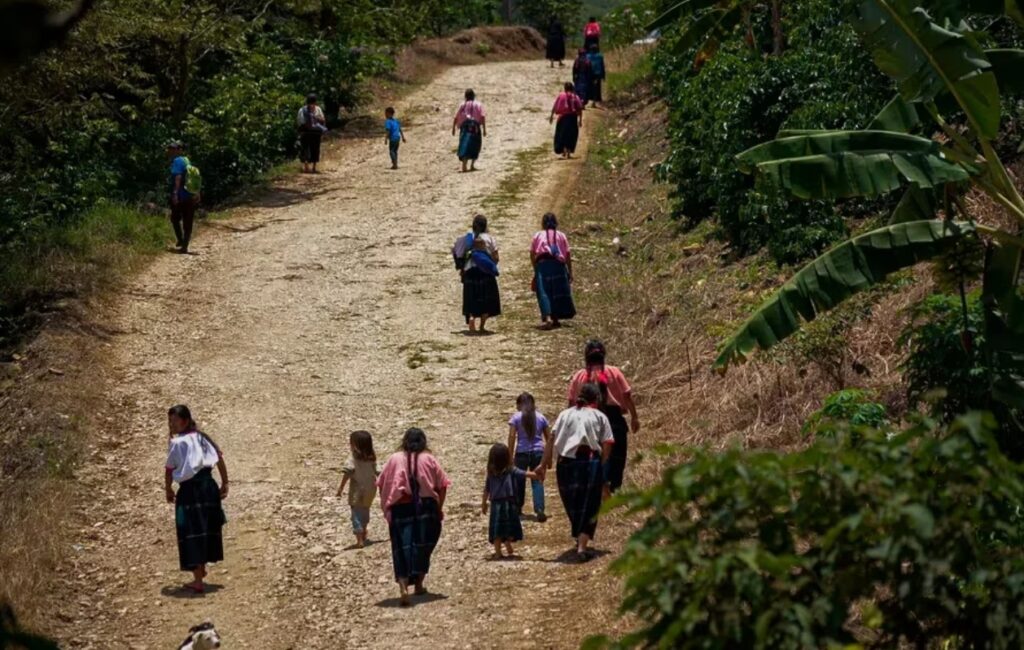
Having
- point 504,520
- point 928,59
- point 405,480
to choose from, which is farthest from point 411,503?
point 928,59

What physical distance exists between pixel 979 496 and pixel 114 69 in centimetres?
2023

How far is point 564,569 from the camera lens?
1243 cm

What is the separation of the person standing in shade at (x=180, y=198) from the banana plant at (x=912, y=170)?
12.3m

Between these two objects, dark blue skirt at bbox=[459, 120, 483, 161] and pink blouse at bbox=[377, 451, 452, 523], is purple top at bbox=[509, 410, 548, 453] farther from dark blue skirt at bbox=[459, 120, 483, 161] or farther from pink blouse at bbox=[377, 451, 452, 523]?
dark blue skirt at bbox=[459, 120, 483, 161]

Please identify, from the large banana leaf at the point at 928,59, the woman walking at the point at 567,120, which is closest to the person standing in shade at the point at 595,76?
the woman walking at the point at 567,120

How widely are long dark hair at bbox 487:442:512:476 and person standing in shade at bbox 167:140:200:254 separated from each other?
10492mm

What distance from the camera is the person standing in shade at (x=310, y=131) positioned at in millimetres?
26875

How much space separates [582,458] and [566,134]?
54.4 feet

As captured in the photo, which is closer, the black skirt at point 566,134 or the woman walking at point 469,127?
the woman walking at point 469,127

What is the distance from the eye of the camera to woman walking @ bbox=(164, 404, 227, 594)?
1224 centimetres

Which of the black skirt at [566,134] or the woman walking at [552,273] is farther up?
the black skirt at [566,134]

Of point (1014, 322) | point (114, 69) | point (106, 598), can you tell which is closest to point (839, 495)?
point (1014, 322)

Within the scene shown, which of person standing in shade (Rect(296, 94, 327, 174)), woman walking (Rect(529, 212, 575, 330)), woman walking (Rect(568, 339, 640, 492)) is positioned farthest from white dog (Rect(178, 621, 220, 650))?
person standing in shade (Rect(296, 94, 327, 174))

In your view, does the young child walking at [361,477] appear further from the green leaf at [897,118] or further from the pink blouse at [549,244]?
the pink blouse at [549,244]
